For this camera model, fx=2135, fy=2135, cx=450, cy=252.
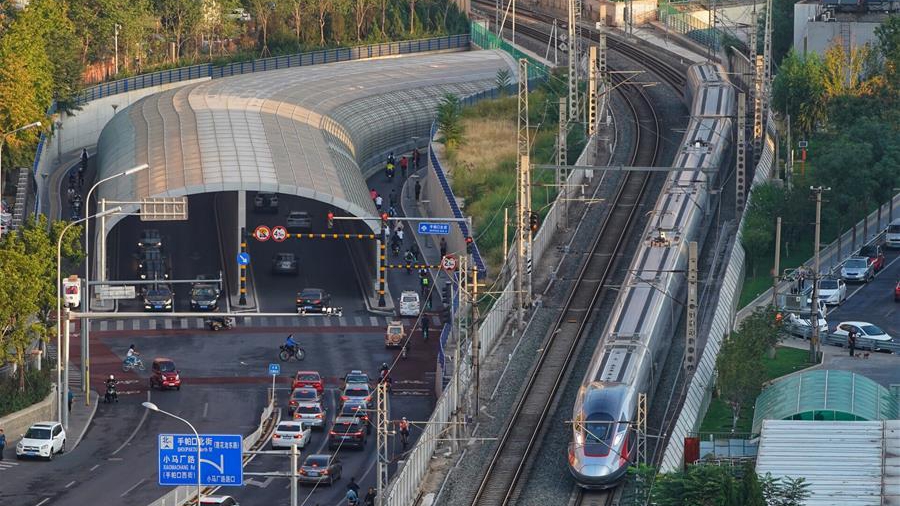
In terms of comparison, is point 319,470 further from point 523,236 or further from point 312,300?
point 312,300

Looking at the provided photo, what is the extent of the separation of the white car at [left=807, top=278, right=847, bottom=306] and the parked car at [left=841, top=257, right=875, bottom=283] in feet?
5.86

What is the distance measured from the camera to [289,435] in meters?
86.9

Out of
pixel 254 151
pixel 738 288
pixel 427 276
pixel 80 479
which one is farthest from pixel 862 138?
pixel 80 479

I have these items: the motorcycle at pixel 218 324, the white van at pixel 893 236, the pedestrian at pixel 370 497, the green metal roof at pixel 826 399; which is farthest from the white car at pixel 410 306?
the pedestrian at pixel 370 497

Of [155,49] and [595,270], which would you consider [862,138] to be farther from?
[155,49]

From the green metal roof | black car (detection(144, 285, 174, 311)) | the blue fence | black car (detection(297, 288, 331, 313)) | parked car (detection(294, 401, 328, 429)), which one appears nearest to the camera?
the green metal roof

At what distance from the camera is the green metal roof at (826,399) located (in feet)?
262

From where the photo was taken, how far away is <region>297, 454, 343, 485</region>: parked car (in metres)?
81.3

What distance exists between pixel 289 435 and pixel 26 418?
11.8 m

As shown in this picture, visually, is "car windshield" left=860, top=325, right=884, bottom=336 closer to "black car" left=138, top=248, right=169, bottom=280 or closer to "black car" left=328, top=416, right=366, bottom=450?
"black car" left=328, top=416, right=366, bottom=450

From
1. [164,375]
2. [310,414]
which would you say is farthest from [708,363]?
[164,375]

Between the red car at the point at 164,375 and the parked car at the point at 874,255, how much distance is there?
115 feet

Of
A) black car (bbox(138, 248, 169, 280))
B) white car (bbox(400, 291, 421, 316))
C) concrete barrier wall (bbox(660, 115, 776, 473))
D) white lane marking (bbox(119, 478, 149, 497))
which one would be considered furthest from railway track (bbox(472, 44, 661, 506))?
black car (bbox(138, 248, 169, 280))

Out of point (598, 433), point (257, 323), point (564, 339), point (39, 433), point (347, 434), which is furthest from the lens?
point (257, 323)
